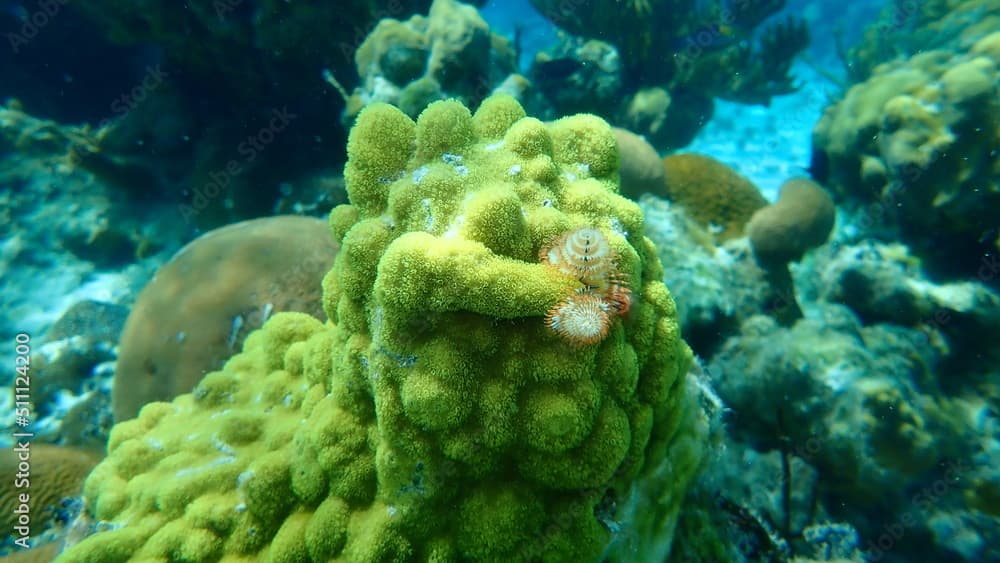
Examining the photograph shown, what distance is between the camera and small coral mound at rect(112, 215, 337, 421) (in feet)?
14.4

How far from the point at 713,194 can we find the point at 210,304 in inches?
226

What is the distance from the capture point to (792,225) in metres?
5.37

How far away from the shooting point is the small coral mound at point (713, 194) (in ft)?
20.0

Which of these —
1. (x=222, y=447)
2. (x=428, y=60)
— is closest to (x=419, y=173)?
(x=222, y=447)

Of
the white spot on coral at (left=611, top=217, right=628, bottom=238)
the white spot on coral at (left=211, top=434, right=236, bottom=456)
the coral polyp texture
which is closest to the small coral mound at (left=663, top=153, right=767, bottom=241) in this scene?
the coral polyp texture

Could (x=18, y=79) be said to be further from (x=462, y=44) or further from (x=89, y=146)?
(x=462, y=44)

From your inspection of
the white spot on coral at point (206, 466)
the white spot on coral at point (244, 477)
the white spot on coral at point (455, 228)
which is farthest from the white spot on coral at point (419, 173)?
the white spot on coral at point (206, 466)

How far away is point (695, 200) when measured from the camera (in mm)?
6152

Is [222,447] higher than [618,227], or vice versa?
[618,227]

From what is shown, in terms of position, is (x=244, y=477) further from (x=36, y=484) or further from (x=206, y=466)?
(x=36, y=484)

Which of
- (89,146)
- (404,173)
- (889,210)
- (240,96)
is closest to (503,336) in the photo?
(404,173)

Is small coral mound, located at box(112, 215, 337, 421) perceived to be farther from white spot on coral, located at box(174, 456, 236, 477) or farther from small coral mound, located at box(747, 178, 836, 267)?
small coral mound, located at box(747, 178, 836, 267)

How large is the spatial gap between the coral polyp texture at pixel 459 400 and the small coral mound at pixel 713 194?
154 inches

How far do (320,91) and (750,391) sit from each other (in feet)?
24.7
